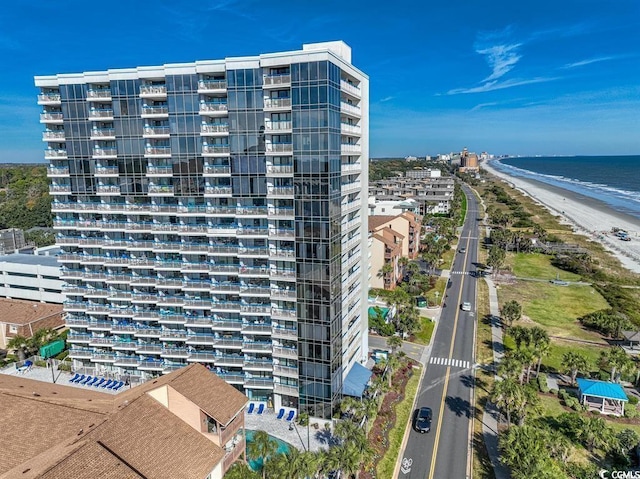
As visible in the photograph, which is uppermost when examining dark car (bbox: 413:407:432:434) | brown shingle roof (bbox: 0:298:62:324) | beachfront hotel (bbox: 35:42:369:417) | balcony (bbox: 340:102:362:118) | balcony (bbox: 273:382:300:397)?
balcony (bbox: 340:102:362:118)

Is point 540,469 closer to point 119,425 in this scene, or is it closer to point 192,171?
point 119,425

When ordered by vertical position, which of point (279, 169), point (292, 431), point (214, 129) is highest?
point (214, 129)

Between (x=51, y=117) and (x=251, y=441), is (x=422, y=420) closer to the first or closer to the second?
(x=251, y=441)

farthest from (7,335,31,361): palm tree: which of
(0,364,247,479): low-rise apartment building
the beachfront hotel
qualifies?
(0,364,247,479): low-rise apartment building

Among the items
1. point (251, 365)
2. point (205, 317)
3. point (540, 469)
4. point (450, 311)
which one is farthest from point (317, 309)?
point (450, 311)

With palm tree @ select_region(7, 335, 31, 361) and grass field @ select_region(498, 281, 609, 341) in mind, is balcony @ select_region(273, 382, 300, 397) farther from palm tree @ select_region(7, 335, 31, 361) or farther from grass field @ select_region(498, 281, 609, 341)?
grass field @ select_region(498, 281, 609, 341)

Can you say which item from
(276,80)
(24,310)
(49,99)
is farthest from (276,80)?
(24,310)
